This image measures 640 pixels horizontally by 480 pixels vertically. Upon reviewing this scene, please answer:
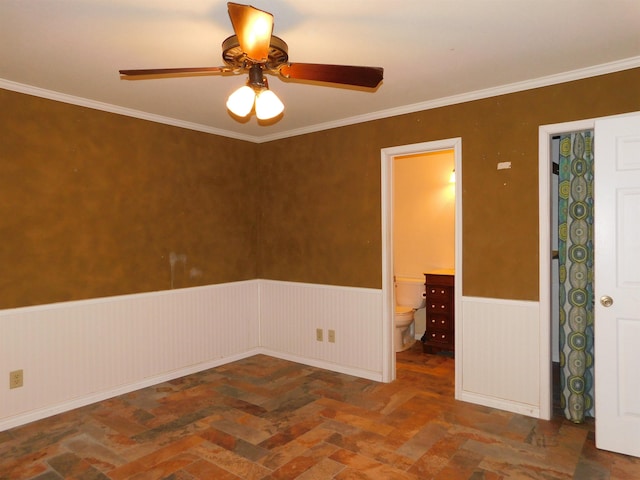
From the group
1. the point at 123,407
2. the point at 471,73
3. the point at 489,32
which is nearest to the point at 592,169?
the point at 471,73

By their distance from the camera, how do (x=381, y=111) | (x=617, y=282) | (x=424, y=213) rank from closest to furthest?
(x=617, y=282), (x=381, y=111), (x=424, y=213)

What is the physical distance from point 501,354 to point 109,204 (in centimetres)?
343

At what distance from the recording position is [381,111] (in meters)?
3.95

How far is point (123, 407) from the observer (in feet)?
11.5

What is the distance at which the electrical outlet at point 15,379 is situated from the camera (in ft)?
10.4

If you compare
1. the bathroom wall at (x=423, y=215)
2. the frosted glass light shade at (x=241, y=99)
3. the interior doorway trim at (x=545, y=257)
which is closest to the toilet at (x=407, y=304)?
the bathroom wall at (x=423, y=215)

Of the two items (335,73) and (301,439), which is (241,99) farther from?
(301,439)

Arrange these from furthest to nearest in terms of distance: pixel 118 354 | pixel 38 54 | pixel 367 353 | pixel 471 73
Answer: pixel 367 353
pixel 118 354
pixel 471 73
pixel 38 54

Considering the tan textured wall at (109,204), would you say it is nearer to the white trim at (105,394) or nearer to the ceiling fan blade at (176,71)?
the white trim at (105,394)

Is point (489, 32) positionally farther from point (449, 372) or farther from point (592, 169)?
point (449, 372)

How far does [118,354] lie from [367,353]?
7.28 feet

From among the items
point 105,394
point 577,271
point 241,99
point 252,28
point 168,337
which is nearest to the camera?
point 252,28

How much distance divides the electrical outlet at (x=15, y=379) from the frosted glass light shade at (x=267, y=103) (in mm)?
2708

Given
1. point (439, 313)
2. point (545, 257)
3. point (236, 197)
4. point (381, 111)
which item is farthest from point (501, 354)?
point (236, 197)
